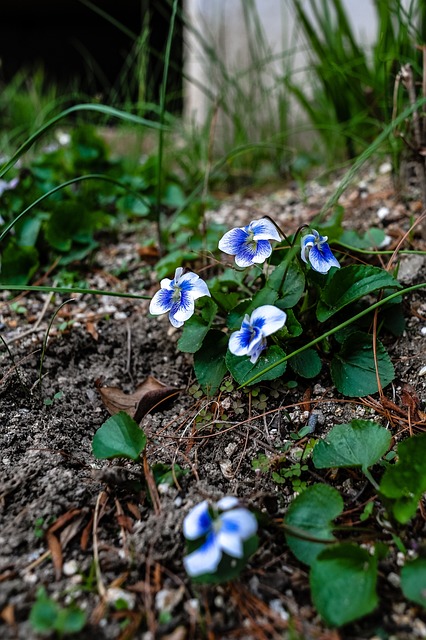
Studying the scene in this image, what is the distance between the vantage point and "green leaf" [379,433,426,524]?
34.9 inches

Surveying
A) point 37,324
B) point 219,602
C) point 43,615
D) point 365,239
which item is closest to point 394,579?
point 219,602

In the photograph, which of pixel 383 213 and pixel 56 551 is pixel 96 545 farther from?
pixel 383 213

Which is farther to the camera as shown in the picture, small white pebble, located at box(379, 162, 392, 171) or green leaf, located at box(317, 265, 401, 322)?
small white pebble, located at box(379, 162, 392, 171)

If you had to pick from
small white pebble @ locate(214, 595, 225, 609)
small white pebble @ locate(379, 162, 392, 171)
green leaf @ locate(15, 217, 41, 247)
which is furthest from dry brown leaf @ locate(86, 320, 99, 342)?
small white pebble @ locate(379, 162, 392, 171)

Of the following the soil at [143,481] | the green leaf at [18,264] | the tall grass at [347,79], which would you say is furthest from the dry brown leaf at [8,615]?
the tall grass at [347,79]

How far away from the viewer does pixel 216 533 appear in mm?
795

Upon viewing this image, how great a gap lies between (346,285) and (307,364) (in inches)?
6.9

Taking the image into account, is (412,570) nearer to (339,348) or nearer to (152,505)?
(152,505)

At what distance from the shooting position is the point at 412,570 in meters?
0.82

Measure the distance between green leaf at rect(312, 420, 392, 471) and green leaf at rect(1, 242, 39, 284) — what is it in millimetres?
977

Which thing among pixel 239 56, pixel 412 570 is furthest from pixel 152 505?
pixel 239 56

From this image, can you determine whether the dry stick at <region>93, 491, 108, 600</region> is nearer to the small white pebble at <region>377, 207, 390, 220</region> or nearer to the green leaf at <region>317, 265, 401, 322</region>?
the green leaf at <region>317, 265, 401, 322</region>

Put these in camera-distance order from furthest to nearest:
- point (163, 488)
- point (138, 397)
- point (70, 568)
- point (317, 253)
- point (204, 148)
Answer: point (204, 148) < point (138, 397) < point (317, 253) < point (163, 488) < point (70, 568)

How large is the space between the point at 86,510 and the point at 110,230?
1145 mm
